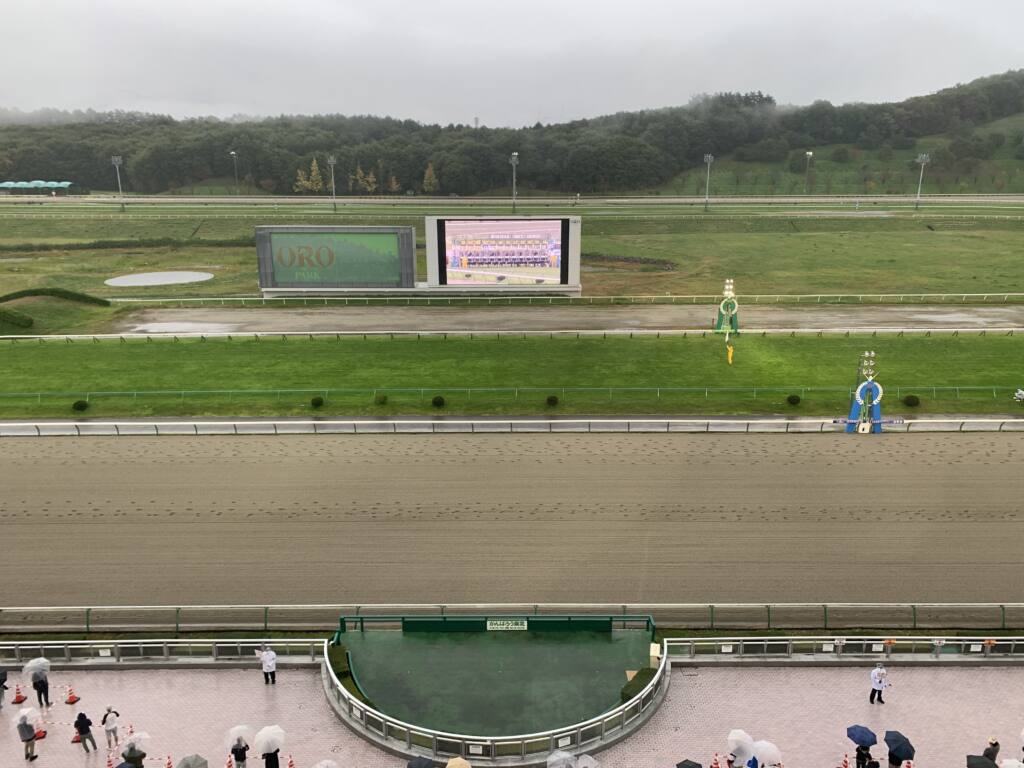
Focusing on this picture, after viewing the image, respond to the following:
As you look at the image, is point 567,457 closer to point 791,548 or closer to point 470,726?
point 791,548

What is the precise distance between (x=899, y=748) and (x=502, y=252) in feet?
126

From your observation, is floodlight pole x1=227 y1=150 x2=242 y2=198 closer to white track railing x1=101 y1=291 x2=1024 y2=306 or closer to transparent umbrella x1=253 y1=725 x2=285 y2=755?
white track railing x1=101 y1=291 x2=1024 y2=306

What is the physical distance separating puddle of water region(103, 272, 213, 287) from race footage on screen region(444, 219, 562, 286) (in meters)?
22.9

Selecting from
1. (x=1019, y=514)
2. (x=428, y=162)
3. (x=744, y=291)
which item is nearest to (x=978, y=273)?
(x=744, y=291)

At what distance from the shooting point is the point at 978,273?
55.4m

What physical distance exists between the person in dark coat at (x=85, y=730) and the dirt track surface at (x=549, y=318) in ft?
97.0

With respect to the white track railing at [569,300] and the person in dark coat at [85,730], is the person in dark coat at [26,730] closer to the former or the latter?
the person in dark coat at [85,730]

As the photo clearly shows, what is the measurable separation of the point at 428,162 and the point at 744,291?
244 feet

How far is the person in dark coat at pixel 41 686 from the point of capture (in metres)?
12.4

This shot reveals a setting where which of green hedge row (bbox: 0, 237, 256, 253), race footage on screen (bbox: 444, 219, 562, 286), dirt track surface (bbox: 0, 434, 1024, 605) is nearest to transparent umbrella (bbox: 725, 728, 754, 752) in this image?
dirt track surface (bbox: 0, 434, 1024, 605)

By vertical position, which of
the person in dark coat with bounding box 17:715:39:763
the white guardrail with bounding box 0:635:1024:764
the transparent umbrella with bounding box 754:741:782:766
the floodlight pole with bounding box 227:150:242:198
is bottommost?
the white guardrail with bounding box 0:635:1024:764

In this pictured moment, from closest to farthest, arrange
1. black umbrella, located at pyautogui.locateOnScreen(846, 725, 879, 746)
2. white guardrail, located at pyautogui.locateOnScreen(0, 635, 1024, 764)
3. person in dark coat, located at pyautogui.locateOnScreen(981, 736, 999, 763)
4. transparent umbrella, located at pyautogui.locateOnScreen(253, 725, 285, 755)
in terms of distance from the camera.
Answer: black umbrella, located at pyautogui.locateOnScreen(846, 725, 879, 746), transparent umbrella, located at pyautogui.locateOnScreen(253, 725, 285, 755), person in dark coat, located at pyautogui.locateOnScreen(981, 736, 999, 763), white guardrail, located at pyautogui.locateOnScreen(0, 635, 1024, 764)

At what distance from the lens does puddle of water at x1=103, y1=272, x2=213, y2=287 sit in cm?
5627

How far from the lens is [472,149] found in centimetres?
11538
